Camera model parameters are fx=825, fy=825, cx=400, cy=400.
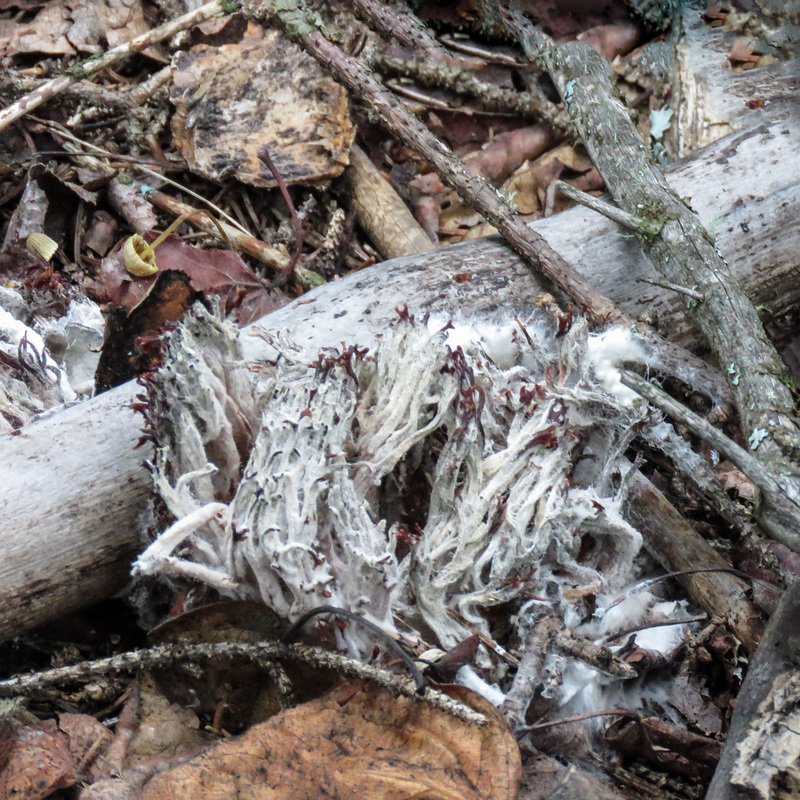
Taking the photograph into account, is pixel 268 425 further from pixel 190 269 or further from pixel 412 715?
pixel 190 269

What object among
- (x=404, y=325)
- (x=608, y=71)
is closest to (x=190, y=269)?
(x=404, y=325)

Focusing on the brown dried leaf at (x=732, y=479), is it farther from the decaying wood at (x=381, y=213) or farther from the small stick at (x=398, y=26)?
the small stick at (x=398, y=26)

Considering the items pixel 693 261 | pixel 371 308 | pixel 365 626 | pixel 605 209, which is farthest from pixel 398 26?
pixel 365 626

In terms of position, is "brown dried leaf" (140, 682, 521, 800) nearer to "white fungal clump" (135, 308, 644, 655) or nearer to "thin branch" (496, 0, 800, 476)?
"white fungal clump" (135, 308, 644, 655)

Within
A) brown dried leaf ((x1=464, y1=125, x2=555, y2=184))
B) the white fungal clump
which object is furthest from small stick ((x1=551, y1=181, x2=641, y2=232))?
brown dried leaf ((x1=464, y1=125, x2=555, y2=184))

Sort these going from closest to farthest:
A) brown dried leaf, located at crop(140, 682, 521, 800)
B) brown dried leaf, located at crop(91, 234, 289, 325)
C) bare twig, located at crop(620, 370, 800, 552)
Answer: brown dried leaf, located at crop(140, 682, 521, 800)
bare twig, located at crop(620, 370, 800, 552)
brown dried leaf, located at crop(91, 234, 289, 325)

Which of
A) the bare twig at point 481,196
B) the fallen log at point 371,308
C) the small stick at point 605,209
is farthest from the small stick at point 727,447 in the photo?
the small stick at point 605,209
